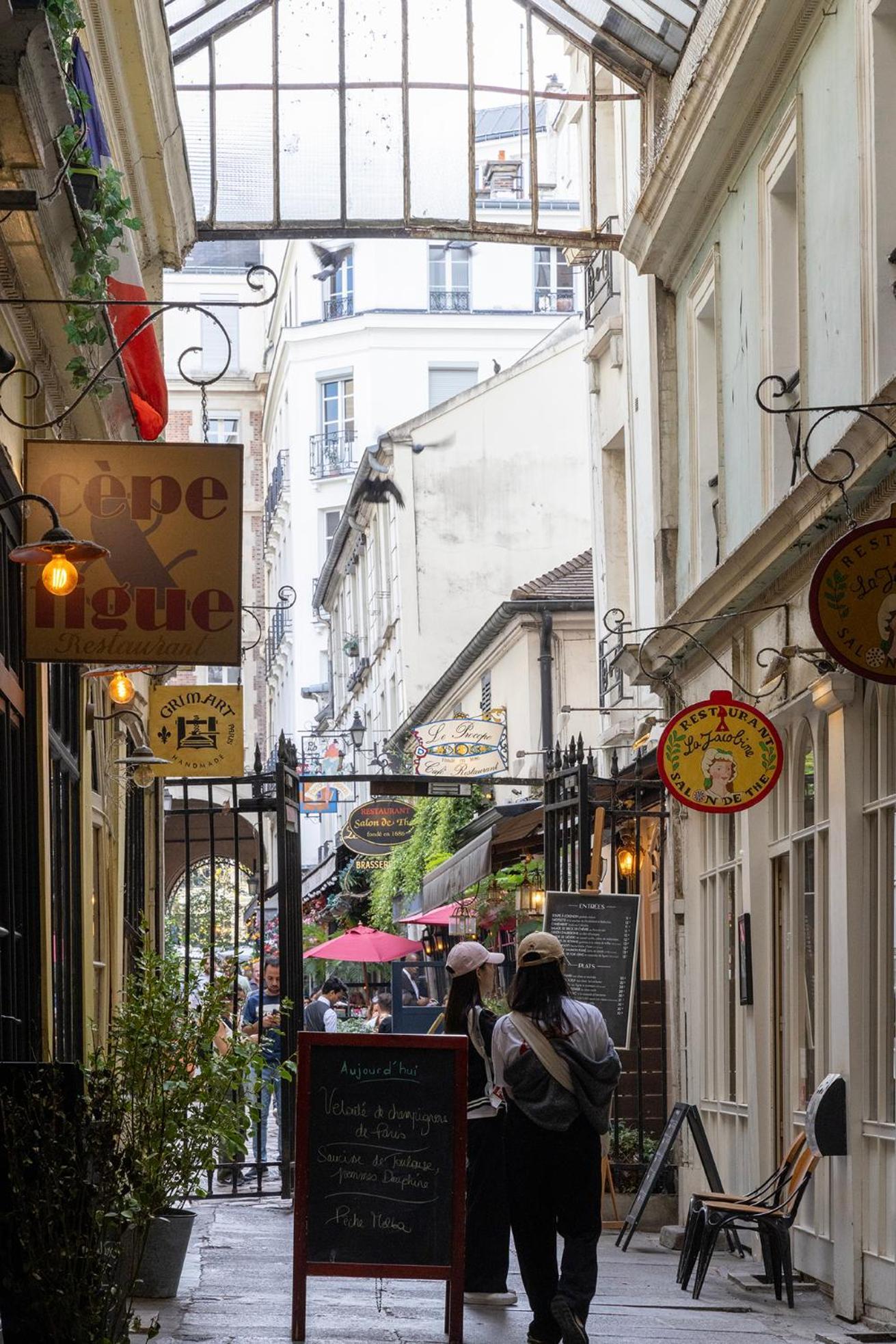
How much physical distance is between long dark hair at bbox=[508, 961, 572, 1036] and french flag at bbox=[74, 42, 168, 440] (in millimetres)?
3560

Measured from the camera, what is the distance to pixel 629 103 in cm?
1784

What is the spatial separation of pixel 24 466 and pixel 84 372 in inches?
20.4

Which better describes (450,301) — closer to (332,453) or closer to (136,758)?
(332,453)

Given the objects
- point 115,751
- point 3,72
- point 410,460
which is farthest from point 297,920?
point 410,460

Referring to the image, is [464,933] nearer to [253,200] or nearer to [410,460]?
[253,200]

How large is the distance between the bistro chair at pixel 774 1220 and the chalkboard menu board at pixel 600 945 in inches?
152

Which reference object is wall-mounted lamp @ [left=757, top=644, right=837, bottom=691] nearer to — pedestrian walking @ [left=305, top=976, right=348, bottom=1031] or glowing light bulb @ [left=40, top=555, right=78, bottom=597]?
glowing light bulb @ [left=40, top=555, right=78, bottom=597]

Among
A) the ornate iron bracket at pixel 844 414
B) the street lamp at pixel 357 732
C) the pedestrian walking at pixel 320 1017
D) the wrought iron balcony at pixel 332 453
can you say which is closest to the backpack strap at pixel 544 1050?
the ornate iron bracket at pixel 844 414

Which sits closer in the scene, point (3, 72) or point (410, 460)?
point (3, 72)

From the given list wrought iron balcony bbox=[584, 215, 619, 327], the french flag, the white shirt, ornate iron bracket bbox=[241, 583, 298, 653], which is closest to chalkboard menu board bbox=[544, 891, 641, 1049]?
ornate iron bracket bbox=[241, 583, 298, 653]

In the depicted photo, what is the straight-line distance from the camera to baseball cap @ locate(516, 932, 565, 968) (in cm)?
823

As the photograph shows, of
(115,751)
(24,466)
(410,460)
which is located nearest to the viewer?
(24,466)

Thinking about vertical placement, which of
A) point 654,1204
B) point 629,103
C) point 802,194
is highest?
point 629,103

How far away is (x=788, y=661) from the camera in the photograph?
37.7ft
